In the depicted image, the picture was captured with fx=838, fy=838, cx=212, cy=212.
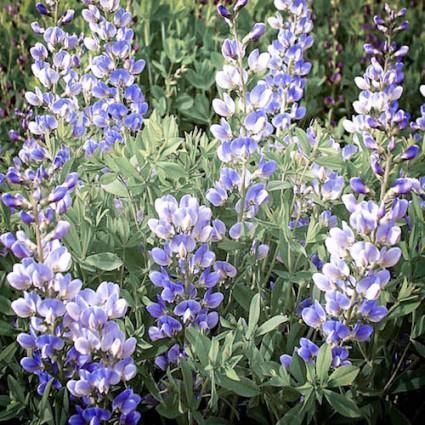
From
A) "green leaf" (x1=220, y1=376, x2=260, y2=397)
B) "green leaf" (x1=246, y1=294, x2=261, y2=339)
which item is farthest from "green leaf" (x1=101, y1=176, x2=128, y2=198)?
"green leaf" (x1=220, y1=376, x2=260, y2=397)

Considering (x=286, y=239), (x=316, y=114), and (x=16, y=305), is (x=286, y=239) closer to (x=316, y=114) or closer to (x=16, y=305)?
(x=16, y=305)

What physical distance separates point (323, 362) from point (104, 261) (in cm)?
62

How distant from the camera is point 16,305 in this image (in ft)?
6.06

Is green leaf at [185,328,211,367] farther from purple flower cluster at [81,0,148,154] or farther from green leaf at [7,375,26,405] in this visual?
purple flower cluster at [81,0,148,154]

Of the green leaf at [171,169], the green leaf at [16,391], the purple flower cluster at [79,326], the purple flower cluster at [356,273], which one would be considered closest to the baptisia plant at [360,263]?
the purple flower cluster at [356,273]

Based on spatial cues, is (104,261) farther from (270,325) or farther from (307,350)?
(307,350)

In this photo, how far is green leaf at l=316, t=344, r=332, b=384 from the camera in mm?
1921

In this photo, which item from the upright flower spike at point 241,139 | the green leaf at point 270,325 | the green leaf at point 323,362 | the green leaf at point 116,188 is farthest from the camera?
the green leaf at point 116,188

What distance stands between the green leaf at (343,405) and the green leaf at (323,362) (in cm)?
4

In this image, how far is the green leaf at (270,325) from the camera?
6.70 ft

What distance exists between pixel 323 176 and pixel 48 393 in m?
1.04

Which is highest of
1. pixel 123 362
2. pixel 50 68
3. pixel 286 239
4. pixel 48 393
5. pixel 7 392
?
pixel 50 68

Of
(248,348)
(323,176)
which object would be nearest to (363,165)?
(323,176)

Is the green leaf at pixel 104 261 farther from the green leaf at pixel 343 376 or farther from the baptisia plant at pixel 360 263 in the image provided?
the green leaf at pixel 343 376
